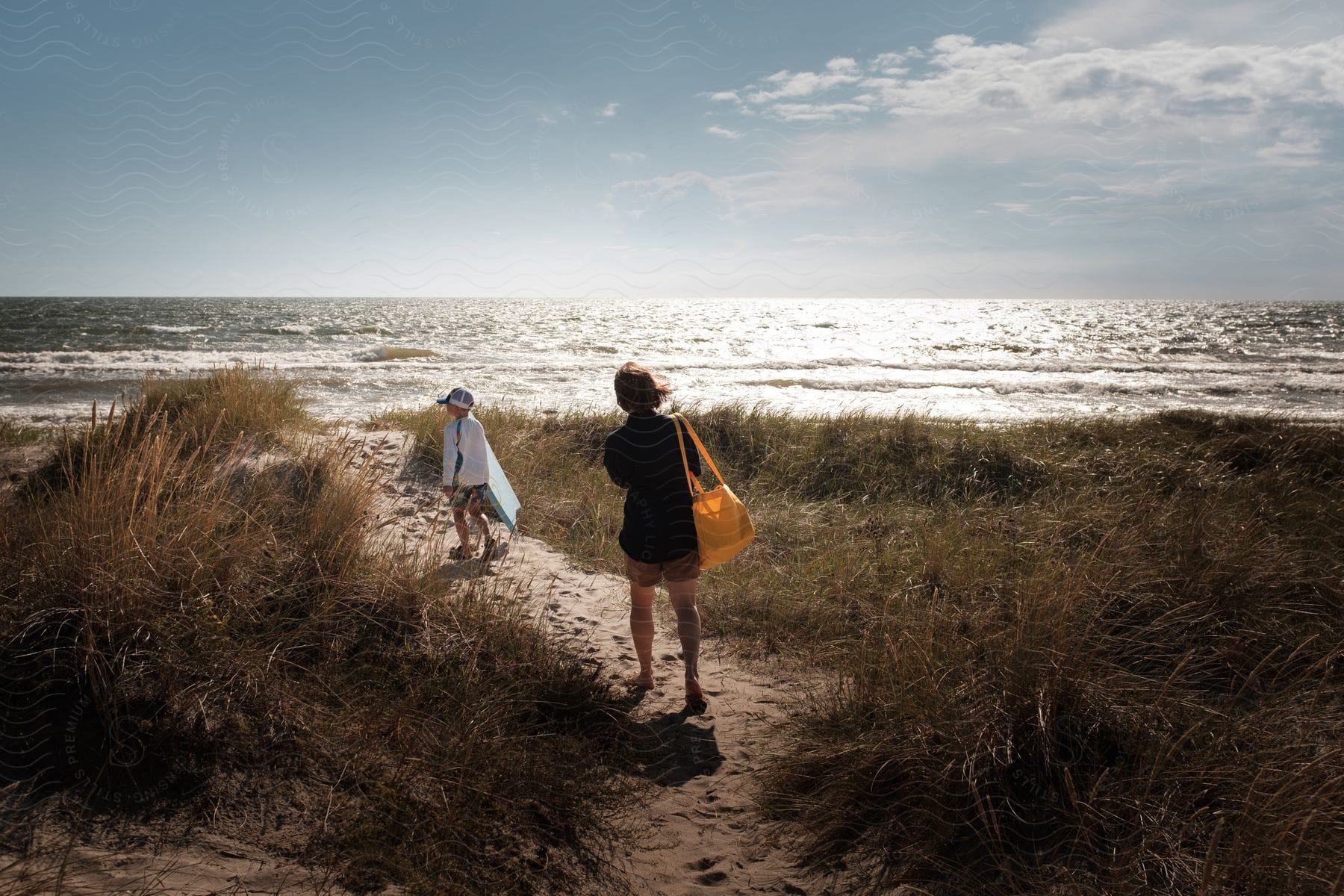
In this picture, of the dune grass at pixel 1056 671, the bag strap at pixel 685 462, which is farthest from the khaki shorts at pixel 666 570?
the dune grass at pixel 1056 671

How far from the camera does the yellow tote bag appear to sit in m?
3.85

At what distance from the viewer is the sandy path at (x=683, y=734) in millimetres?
2838

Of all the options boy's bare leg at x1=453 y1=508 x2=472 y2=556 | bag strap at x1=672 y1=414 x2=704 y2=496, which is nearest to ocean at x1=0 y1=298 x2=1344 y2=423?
boy's bare leg at x1=453 y1=508 x2=472 y2=556

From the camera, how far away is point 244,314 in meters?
64.4

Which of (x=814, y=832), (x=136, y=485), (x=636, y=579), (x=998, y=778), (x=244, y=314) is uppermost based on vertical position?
(x=244, y=314)

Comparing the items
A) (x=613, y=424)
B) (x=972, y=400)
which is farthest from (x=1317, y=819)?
(x=972, y=400)

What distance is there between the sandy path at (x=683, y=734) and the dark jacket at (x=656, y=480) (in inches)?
29.0

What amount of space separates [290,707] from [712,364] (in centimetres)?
3092

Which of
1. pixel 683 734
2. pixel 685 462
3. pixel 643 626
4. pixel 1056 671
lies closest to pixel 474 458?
pixel 643 626

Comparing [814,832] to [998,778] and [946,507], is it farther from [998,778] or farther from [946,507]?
[946,507]

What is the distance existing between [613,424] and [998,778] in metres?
9.02

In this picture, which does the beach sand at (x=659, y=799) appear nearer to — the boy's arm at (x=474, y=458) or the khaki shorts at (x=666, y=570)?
the khaki shorts at (x=666, y=570)

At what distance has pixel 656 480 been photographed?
385 centimetres

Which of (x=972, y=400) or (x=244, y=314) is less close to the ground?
(x=244, y=314)
